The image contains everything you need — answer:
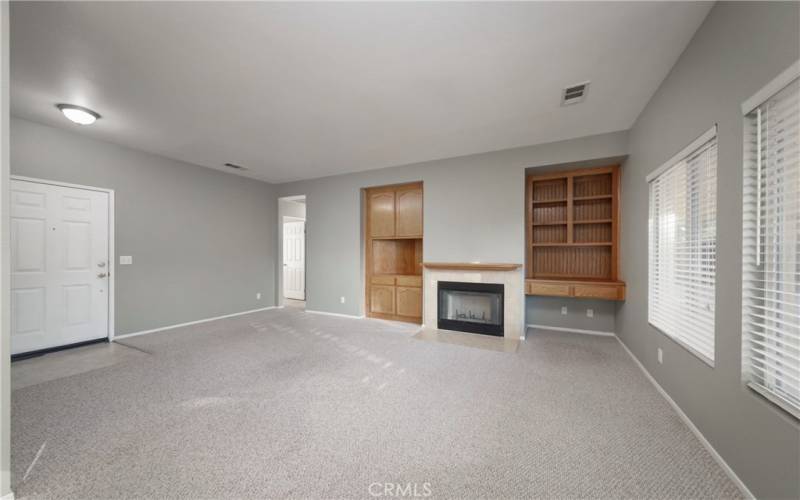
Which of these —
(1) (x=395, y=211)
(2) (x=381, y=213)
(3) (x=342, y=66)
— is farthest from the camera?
(2) (x=381, y=213)

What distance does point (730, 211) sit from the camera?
164 centimetres

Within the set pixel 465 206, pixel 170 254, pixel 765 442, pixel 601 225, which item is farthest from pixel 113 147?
pixel 601 225

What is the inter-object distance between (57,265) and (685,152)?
21.3 ft

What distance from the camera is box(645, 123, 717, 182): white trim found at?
71.1 inches

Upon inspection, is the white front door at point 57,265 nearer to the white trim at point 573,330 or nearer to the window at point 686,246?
the white trim at point 573,330

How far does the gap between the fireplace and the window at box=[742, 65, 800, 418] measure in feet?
9.06

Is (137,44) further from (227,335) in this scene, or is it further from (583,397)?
(583,397)

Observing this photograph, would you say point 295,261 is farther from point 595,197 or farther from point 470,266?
point 595,197

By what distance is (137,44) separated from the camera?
2088 millimetres

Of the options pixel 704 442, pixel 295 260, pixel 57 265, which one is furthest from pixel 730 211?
pixel 295 260

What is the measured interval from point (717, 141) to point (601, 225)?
280 cm

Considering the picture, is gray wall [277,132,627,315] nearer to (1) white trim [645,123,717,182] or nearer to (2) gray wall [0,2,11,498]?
(1) white trim [645,123,717,182]

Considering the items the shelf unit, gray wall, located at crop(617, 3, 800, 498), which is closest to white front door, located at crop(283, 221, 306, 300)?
the shelf unit

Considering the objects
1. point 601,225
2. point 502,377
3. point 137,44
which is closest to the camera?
point 137,44
